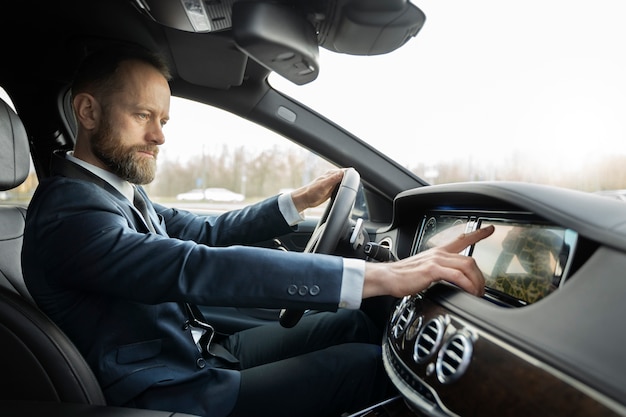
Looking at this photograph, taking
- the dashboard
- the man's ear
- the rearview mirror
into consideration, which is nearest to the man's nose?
the man's ear

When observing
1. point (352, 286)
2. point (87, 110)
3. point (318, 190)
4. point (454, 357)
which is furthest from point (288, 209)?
point (454, 357)

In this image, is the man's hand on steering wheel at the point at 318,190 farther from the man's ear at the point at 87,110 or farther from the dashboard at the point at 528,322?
the man's ear at the point at 87,110

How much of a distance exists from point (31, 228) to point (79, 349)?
282 millimetres

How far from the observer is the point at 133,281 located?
0.92 m

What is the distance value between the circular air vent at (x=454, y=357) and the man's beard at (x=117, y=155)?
0.86 meters

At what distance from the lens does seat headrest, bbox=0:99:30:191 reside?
51.3 inches

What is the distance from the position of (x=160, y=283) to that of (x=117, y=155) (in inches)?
18.6

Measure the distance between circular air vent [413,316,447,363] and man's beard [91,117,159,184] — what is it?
0.80 metres

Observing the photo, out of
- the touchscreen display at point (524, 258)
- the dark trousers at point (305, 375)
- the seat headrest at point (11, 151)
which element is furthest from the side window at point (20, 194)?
the touchscreen display at point (524, 258)

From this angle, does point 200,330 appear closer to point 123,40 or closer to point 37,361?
point 37,361

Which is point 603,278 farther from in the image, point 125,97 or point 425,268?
point 125,97

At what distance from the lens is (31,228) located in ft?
3.42

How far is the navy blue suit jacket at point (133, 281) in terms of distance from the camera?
0.89 m

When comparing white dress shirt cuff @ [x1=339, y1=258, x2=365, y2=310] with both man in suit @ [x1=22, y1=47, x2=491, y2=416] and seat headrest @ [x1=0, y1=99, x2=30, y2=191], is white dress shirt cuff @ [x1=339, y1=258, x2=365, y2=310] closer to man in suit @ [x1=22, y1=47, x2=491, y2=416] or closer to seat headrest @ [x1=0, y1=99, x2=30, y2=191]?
man in suit @ [x1=22, y1=47, x2=491, y2=416]
